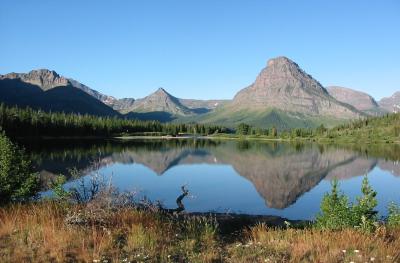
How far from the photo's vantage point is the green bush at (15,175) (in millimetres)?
28281

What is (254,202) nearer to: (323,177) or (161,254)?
(323,177)

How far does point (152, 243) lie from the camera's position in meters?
12.2

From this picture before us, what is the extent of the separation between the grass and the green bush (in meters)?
14.9

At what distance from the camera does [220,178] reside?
81250 mm

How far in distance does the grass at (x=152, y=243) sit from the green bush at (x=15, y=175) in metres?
14.9

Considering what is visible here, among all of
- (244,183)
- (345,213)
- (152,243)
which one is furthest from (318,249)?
(244,183)

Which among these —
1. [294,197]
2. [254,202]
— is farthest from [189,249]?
[294,197]

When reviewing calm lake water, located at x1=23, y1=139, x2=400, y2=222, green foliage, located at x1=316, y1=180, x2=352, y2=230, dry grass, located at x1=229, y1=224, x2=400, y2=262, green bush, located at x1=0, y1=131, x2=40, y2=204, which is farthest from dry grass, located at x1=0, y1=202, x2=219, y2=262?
calm lake water, located at x1=23, y1=139, x2=400, y2=222

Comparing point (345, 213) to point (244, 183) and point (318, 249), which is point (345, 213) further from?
point (244, 183)

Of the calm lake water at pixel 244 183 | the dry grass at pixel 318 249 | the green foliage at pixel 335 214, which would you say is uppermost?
the dry grass at pixel 318 249

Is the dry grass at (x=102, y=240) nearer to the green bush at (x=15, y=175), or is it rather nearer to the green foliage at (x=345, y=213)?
the green foliage at (x=345, y=213)

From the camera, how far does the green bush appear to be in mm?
28281

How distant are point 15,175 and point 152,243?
21.8m

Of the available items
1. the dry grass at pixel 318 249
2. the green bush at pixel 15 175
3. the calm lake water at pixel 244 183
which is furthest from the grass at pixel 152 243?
the calm lake water at pixel 244 183
